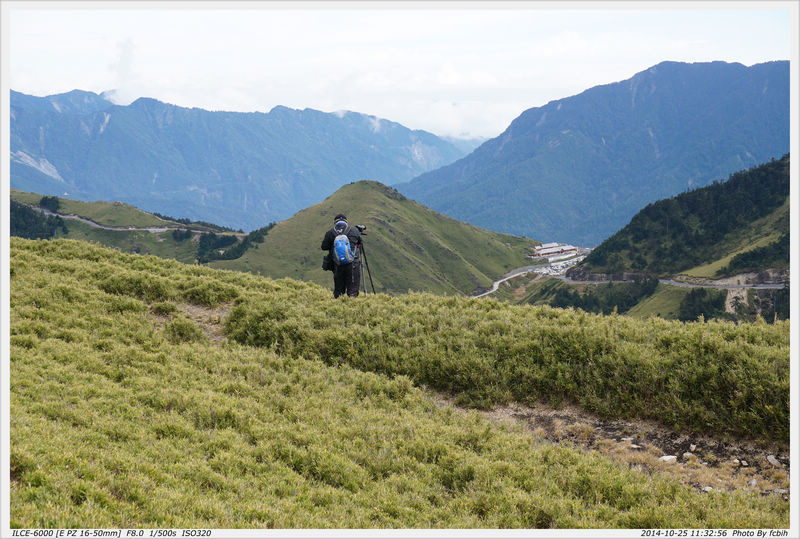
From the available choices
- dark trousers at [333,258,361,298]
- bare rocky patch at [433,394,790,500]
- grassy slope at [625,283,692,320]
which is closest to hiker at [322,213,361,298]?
dark trousers at [333,258,361,298]

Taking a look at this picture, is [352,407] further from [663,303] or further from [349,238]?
[663,303]

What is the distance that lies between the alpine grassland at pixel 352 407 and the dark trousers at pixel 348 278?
1.08m

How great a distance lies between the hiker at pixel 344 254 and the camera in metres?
17.5

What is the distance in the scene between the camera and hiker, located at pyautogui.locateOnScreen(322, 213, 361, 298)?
17469 mm

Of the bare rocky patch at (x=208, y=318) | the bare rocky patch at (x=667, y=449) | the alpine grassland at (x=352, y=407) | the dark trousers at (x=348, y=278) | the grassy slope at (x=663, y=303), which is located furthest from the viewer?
the grassy slope at (x=663, y=303)

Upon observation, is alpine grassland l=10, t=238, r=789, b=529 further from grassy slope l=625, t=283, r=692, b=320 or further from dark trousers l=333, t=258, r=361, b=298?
grassy slope l=625, t=283, r=692, b=320

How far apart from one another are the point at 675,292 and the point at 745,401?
197130 millimetres

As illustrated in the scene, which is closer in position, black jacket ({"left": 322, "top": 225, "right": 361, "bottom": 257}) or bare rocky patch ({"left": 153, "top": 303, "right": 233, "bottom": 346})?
bare rocky patch ({"left": 153, "top": 303, "right": 233, "bottom": 346})

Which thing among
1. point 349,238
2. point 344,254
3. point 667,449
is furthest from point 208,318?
point 667,449

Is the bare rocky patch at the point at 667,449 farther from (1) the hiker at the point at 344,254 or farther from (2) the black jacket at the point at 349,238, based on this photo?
(2) the black jacket at the point at 349,238

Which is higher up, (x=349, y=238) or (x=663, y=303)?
(x=349, y=238)

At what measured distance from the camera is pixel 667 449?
9.54 m

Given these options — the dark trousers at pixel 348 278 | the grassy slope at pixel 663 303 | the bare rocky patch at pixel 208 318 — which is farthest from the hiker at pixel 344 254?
the grassy slope at pixel 663 303

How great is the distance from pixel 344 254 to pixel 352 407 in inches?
295
